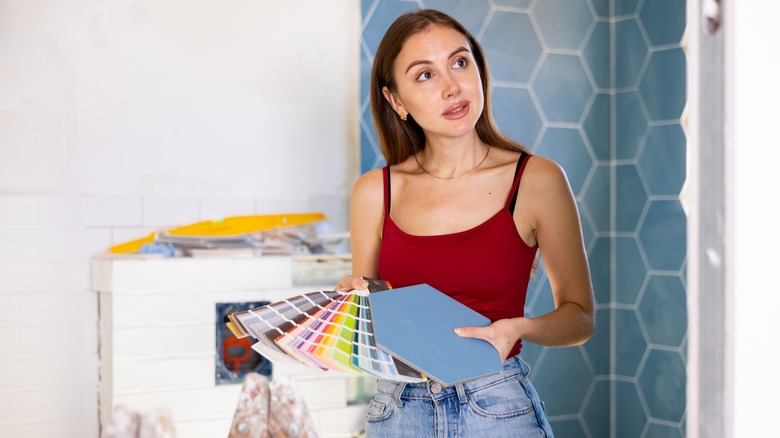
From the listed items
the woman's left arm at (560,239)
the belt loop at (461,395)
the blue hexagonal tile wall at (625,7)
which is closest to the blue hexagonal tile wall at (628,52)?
the blue hexagonal tile wall at (625,7)

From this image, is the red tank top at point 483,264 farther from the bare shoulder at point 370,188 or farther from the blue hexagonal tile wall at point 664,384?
the blue hexagonal tile wall at point 664,384

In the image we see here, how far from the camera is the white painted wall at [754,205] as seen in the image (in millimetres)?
458

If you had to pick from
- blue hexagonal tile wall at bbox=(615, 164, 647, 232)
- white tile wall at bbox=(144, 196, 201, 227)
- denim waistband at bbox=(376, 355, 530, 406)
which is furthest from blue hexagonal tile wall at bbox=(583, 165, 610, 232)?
denim waistband at bbox=(376, 355, 530, 406)

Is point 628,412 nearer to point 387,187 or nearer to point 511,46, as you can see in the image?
point 511,46

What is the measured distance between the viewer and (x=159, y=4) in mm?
2777

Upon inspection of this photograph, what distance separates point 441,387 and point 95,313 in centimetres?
171

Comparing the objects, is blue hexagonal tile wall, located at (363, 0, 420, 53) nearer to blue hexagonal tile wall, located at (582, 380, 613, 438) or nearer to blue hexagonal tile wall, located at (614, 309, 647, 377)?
blue hexagonal tile wall, located at (614, 309, 647, 377)

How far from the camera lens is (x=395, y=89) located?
67.8 inches

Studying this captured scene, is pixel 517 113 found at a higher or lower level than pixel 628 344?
higher

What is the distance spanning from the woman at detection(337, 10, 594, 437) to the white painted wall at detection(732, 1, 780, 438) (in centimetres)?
78

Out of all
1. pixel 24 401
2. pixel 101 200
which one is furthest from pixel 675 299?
pixel 24 401

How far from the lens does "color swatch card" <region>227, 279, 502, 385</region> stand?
1018 mm

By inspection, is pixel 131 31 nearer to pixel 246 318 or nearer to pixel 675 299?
pixel 246 318

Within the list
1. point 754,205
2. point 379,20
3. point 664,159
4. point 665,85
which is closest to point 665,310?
point 664,159
